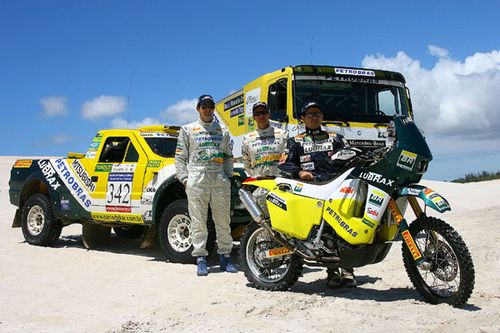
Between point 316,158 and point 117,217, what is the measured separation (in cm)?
402

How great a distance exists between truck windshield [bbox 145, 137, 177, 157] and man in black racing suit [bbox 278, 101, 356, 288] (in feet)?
10.2

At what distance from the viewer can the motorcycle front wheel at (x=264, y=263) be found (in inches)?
227

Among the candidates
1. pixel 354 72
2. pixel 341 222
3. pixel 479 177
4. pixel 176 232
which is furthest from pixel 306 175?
pixel 479 177

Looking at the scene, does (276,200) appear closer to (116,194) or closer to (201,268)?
(201,268)

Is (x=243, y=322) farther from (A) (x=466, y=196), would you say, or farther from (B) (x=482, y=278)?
(A) (x=466, y=196)

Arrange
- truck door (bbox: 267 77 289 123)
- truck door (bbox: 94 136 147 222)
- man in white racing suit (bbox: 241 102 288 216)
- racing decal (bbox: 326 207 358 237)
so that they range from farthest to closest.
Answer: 1. truck door (bbox: 267 77 289 123)
2. truck door (bbox: 94 136 147 222)
3. man in white racing suit (bbox: 241 102 288 216)
4. racing decal (bbox: 326 207 358 237)

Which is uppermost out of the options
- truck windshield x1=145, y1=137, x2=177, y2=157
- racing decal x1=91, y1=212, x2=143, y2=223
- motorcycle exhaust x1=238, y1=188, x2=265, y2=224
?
truck windshield x1=145, y1=137, x2=177, y2=157

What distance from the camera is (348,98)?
408 inches

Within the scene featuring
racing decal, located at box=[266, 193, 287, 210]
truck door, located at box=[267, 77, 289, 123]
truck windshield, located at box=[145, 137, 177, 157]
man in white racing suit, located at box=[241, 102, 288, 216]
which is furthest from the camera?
truck door, located at box=[267, 77, 289, 123]

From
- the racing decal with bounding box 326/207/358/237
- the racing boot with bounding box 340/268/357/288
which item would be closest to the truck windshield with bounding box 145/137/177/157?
the racing boot with bounding box 340/268/357/288

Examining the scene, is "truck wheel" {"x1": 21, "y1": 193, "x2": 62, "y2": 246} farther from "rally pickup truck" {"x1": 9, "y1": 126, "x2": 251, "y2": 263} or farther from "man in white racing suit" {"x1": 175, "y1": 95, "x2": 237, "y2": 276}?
"man in white racing suit" {"x1": 175, "y1": 95, "x2": 237, "y2": 276}

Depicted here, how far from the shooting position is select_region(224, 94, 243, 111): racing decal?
12.1 m

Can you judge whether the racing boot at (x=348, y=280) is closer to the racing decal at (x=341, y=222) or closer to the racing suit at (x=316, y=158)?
the racing suit at (x=316, y=158)

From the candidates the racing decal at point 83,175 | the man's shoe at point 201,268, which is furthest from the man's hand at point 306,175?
the racing decal at point 83,175
